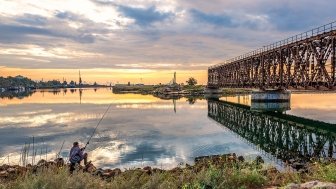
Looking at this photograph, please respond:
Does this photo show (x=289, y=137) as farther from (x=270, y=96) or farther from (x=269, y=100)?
(x=270, y=96)

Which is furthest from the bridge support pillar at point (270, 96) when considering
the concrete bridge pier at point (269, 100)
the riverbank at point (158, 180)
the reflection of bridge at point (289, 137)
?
the riverbank at point (158, 180)

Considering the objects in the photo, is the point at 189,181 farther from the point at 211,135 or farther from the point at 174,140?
the point at 211,135

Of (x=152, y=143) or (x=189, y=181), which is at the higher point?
(x=189, y=181)

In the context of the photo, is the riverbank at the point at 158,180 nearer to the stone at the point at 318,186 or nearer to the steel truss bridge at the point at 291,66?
the stone at the point at 318,186

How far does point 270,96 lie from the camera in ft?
293

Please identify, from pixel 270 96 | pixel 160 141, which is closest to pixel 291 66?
pixel 270 96

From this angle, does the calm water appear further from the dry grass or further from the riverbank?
the dry grass

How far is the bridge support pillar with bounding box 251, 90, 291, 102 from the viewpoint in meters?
88.9

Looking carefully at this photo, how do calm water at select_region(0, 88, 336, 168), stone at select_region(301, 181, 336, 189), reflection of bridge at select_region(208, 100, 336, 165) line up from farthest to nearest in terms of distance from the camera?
reflection of bridge at select_region(208, 100, 336, 165)
calm water at select_region(0, 88, 336, 168)
stone at select_region(301, 181, 336, 189)

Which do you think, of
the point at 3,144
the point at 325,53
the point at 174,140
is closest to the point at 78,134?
the point at 3,144

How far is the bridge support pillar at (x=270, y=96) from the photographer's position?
3499 inches

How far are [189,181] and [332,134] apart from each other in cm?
3554

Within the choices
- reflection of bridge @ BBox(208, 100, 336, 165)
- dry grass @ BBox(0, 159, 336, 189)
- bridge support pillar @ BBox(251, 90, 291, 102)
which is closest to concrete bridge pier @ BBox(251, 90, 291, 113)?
bridge support pillar @ BBox(251, 90, 291, 102)

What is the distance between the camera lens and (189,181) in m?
13.8
